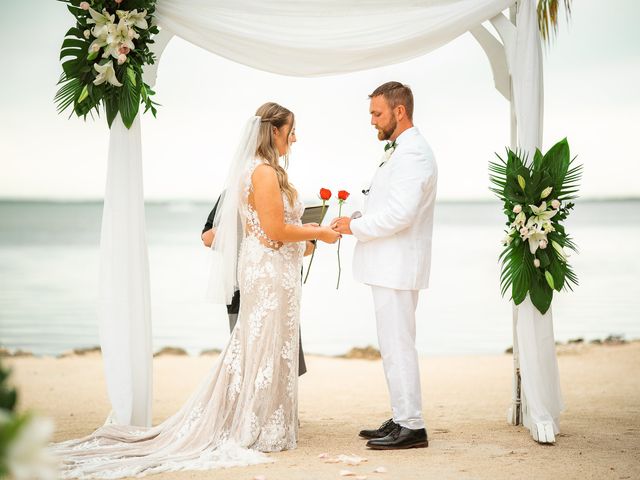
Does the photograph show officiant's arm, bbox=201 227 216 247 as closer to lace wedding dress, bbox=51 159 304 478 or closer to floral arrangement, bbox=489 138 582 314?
lace wedding dress, bbox=51 159 304 478

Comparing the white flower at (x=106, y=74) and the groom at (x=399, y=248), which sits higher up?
the white flower at (x=106, y=74)

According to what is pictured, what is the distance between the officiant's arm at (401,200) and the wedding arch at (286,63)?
0.77 meters

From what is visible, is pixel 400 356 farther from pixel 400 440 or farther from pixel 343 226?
pixel 343 226

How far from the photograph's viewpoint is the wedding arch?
4.87 meters

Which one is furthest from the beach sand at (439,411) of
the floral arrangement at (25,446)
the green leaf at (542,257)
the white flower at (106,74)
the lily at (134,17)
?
the floral arrangement at (25,446)

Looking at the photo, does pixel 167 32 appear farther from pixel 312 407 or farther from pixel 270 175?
pixel 312 407

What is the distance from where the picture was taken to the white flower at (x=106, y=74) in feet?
15.3

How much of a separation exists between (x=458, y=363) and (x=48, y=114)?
12.1 m

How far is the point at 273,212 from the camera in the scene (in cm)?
452

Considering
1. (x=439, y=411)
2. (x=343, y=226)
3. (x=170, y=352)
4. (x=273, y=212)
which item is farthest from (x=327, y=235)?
(x=170, y=352)

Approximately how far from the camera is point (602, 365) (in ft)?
28.2

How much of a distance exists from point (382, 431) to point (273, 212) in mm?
1475

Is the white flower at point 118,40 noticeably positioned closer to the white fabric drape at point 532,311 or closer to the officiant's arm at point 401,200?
the officiant's arm at point 401,200

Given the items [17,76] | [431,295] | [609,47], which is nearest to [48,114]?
[17,76]
